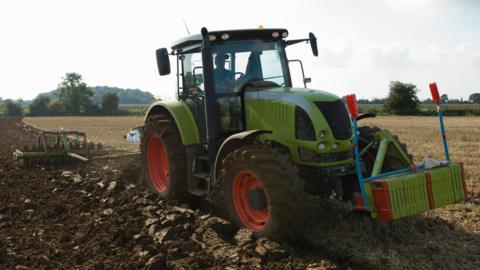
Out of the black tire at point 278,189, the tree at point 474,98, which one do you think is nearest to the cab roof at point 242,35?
the black tire at point 278,189

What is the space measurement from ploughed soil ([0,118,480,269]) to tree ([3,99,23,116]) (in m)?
82.3

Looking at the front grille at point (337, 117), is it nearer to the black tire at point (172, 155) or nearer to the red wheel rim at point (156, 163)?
the black tire at point (172, 155)

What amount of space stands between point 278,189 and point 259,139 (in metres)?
1.13

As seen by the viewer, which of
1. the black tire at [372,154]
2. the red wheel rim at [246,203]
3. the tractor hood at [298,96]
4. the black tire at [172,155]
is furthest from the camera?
the black tire at [172,155]

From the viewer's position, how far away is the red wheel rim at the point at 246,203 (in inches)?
213

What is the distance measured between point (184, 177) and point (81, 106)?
273 ft

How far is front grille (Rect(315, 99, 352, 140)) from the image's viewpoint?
5.54 meters

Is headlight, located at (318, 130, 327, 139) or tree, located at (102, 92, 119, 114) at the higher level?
tree, located at (102, 92, 119, 114)

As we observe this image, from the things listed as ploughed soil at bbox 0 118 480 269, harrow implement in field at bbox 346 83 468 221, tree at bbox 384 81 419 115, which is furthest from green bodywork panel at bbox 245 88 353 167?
tree at bbox 384 81 419 115

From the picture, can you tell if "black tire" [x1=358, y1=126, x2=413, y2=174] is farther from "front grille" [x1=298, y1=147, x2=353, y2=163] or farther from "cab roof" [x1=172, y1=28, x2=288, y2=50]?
"cab roof" [x1=172, y1=28, x2=288, y2=50]

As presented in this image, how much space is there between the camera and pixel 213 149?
6.25m

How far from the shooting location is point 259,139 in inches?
231

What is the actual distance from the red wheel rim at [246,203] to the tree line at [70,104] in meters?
70.9

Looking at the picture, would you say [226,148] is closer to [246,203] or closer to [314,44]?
[246,203]
